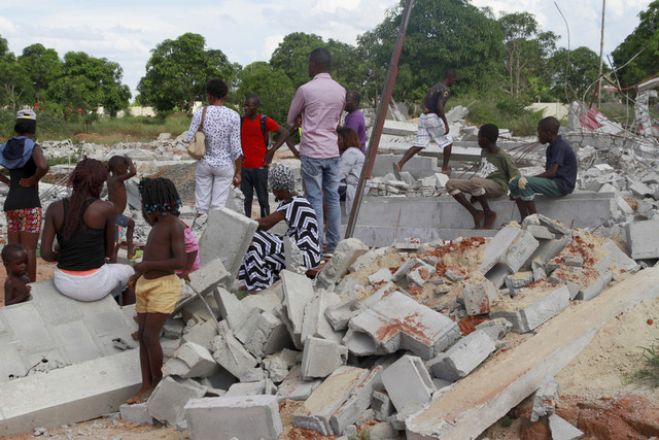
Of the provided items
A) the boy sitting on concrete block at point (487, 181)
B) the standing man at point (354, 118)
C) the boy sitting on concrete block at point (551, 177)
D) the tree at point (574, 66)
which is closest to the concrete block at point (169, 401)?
the boy sitting on concrete block at point (551, 177)

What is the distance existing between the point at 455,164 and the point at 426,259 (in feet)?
24.9

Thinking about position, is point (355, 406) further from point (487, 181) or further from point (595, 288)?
point (487, 181)

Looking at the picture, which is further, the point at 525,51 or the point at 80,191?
the point at 525,51

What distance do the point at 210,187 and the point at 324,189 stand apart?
1204mm

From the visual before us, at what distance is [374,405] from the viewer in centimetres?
407

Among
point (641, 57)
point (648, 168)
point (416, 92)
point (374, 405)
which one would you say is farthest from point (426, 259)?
point (641, 57)

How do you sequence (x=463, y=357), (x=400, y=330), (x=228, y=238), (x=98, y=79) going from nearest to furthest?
(x=463, y=357)
(x=400, y=330)
(x=228, y=238)
(x=98, y=79)

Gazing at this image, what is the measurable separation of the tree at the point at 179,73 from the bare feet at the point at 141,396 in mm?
40664

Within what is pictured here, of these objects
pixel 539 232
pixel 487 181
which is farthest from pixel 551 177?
pixel 539 232

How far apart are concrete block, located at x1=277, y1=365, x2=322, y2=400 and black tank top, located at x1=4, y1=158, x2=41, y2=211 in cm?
291

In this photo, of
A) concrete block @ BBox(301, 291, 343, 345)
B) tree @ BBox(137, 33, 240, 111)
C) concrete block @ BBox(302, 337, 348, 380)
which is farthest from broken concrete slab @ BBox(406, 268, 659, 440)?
tree @ BBox(137, 33, 240, 111)

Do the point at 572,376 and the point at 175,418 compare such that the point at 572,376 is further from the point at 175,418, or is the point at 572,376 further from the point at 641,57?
the point at 641,57

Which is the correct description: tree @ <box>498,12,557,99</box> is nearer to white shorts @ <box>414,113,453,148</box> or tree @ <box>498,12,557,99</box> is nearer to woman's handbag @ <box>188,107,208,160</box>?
white shorts @ <box>414,113,453,148</box>

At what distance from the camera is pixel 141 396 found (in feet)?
15.4
